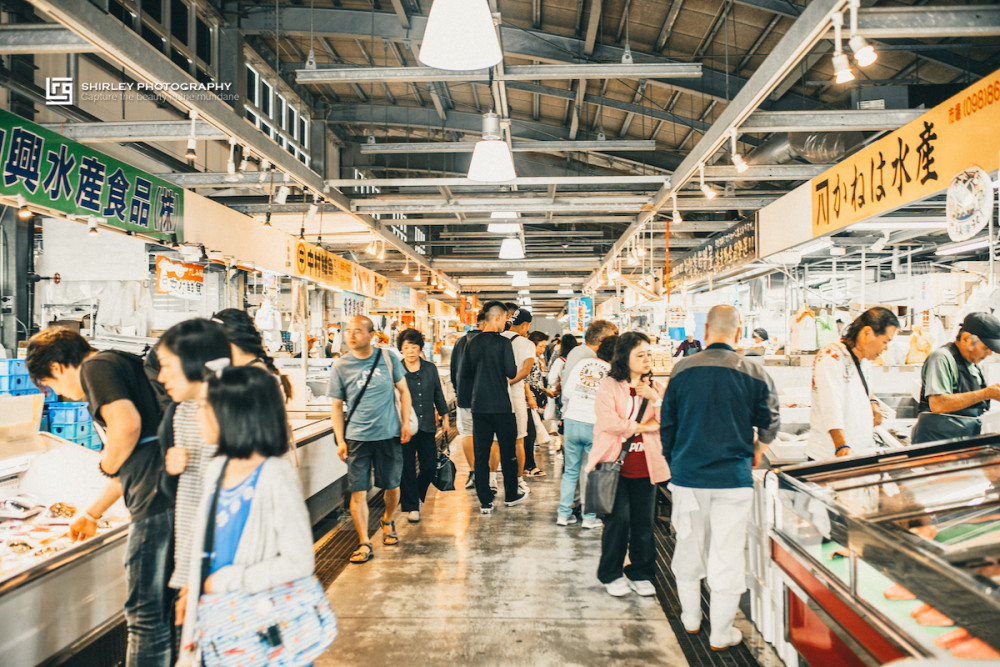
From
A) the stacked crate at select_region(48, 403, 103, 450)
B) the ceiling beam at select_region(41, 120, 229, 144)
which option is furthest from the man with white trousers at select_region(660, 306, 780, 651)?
the stacked crate at select_region(48, 403, 103, 450)

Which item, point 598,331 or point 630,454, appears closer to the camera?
point 630,454

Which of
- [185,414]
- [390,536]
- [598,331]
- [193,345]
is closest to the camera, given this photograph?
[193,345]

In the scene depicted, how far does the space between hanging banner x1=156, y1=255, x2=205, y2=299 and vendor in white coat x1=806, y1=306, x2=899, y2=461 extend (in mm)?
6431

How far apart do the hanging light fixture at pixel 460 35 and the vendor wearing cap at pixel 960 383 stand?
3403 millimetres

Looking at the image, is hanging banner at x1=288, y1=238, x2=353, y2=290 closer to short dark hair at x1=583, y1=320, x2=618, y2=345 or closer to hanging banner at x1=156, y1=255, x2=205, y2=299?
hanging banner at x1=156, y1=255, x2=205, y2=299

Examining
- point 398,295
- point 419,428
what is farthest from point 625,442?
point 398,295

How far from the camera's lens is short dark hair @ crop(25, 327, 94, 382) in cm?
286

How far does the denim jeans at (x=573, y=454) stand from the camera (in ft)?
17.9

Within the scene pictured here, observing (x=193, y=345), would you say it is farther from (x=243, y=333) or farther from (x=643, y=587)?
(x=643, y=587)

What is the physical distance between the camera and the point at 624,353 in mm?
4234

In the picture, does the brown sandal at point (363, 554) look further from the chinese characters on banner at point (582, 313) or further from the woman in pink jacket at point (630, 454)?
the chinese characters on banner at point (582, 313)

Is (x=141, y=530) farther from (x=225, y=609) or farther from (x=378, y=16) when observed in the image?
(x=378, y=16)

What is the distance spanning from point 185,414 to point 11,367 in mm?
4040

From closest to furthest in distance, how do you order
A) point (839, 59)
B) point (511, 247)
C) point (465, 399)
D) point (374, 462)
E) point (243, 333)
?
point (839, 59) → point (243, 333) → point (374, 462) → point (465, 399) → point (511, 247)
